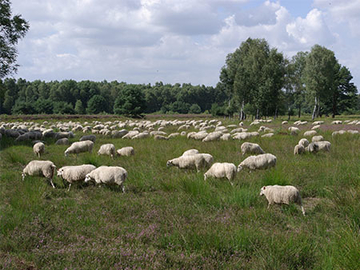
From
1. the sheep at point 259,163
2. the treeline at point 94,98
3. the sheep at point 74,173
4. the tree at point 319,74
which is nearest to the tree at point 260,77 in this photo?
the tree at point 319,74

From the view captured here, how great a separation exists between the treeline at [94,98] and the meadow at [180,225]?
2234 inches

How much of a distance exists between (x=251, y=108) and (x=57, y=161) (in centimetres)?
4070

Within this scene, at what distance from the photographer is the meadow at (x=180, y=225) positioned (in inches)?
154

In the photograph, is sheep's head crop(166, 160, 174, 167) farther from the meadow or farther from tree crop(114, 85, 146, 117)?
tree crop(114, 85, 146, 117)

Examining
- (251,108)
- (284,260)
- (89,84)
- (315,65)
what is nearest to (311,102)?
(315,65)

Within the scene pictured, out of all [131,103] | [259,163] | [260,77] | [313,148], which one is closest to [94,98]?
[131,103]

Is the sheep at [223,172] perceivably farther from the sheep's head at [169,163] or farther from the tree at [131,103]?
the tree at [131,103]

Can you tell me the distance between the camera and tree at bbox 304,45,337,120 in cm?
4722

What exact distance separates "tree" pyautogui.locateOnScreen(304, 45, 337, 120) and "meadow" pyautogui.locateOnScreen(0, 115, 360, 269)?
4402 centimetres

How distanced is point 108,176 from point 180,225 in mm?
3080

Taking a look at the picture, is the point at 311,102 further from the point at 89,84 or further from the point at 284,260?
the point at 89,84

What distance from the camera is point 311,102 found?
50.8 m

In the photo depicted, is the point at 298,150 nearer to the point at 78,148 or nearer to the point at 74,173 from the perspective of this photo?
the point at 74,173

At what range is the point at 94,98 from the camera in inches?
3474
